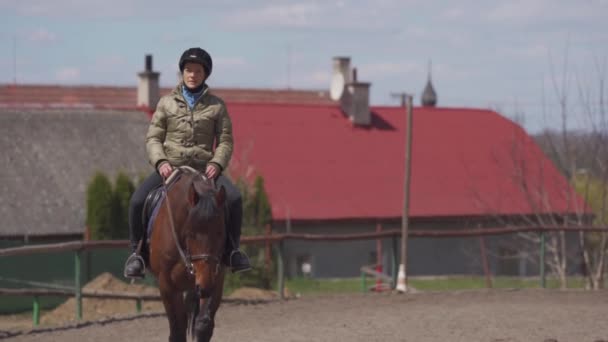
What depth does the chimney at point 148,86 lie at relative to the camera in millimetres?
41438

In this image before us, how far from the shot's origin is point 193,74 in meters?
9.45

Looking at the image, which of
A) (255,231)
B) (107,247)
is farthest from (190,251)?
(255,231)

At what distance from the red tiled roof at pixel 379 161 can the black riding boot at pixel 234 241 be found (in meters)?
24.2

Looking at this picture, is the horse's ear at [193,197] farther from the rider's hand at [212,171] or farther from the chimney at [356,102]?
the chimney at [356,102]

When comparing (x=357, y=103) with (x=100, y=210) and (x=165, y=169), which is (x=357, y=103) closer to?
(x=100, y=210)

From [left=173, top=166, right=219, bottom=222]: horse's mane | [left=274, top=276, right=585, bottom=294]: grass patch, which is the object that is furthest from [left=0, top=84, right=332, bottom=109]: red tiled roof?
[left=173, top=166, right=219, bottom=222]: horse's mane

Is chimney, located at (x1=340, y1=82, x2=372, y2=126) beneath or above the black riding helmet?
above

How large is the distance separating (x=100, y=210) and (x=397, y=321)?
14781 millimetres

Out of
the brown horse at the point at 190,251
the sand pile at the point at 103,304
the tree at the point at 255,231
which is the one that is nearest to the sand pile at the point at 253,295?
the sand pile at the point at 103,304

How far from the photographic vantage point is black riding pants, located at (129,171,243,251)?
9398mm

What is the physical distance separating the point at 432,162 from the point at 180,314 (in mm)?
31431

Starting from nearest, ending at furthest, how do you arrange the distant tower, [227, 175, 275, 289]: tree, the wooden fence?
the wooden fence < [227, 175, 275, 289]: tree < the distant tower

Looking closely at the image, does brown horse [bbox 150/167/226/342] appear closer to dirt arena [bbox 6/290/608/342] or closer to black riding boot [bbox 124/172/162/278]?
black riding boot [bbox 124/172/162/278]

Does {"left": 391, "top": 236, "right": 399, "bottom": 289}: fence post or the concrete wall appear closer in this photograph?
{"left": 391, "top": 236, "right": 399, "bottom": 289}: fence post
